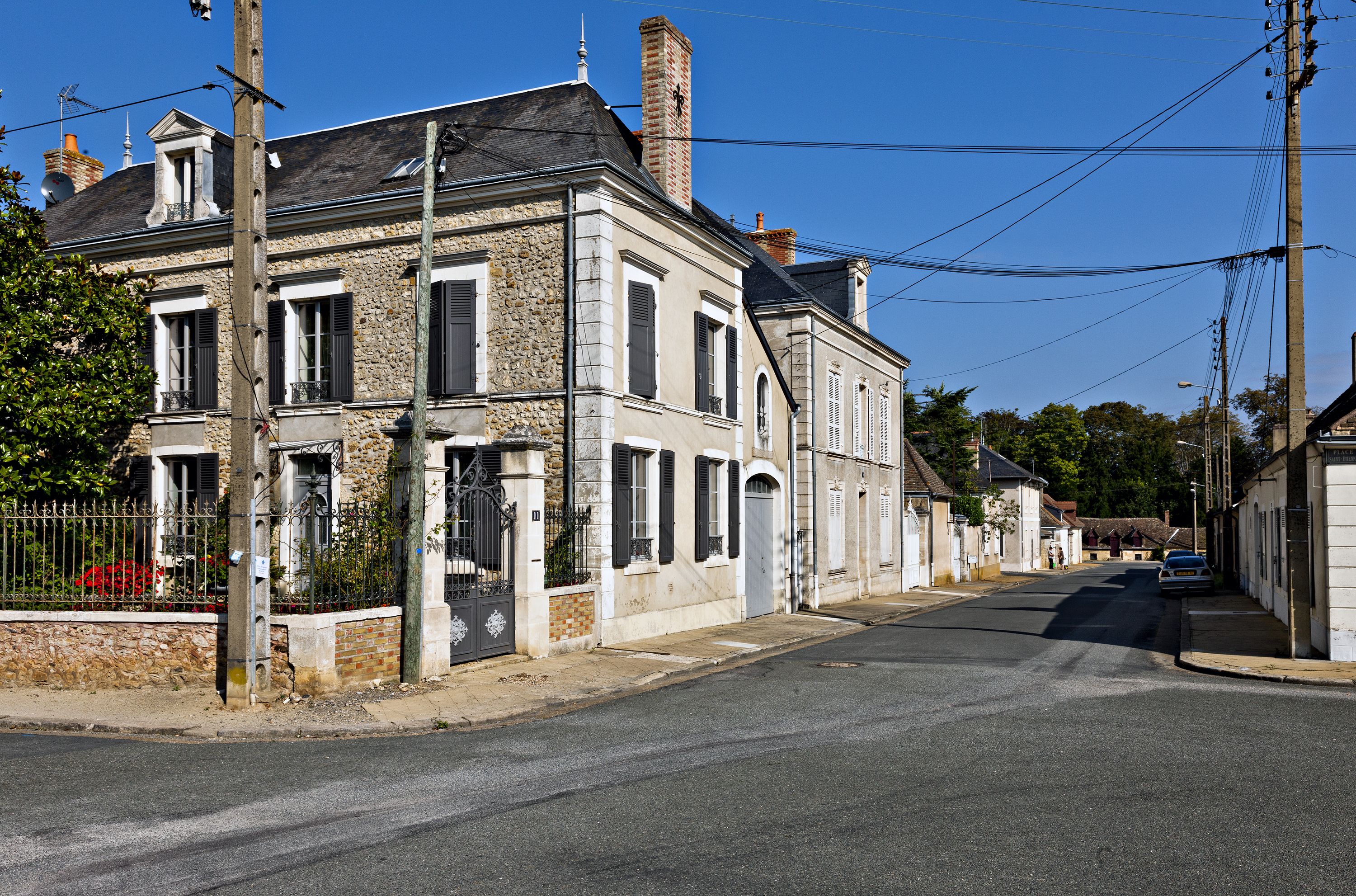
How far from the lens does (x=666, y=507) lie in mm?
17438

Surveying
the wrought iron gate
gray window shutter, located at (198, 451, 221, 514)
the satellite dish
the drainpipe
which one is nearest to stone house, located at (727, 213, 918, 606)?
the drainpipe

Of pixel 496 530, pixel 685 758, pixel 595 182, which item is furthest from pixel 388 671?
pixel 595 182

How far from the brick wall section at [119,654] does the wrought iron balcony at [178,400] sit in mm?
7489

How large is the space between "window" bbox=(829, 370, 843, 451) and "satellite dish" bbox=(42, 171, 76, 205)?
18.0 metres

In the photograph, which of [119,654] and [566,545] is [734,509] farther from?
[119,654]

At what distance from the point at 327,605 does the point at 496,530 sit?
269 cm

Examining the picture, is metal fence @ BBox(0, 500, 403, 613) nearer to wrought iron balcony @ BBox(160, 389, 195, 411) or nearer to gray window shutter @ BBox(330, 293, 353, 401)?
gray window shutter @ BBox(330, 293, 353, 401)

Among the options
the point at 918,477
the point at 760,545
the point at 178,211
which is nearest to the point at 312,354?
the point at 178,211

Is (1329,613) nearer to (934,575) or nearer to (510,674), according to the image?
(510,674)

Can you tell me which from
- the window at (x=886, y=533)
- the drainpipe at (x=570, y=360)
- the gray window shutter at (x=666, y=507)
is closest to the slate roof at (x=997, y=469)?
the window at (x=886, y=533)

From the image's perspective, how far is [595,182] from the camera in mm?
15570

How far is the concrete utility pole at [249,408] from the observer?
1045 centimetres

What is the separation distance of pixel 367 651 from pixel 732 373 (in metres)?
11.1

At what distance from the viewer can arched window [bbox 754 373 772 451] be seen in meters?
22.5
